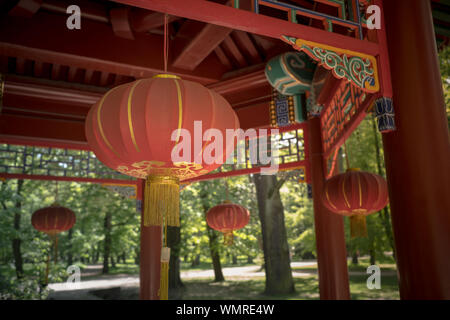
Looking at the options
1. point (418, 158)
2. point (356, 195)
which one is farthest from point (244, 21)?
point (356, 195)

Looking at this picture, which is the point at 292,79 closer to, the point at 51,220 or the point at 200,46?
the point at 200,46

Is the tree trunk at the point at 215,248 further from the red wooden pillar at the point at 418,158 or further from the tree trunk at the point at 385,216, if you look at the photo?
the red wooden pillar at the point at 418,158

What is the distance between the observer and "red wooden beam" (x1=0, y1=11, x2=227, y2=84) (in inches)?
149

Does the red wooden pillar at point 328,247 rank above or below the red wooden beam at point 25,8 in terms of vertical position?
below

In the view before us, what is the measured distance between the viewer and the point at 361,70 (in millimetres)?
2689

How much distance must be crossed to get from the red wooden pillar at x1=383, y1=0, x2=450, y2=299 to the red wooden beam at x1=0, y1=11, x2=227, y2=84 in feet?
9.30

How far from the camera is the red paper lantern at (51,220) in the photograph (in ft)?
23.2

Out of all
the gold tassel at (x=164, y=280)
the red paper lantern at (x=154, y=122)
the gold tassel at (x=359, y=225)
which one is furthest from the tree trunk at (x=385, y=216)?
the red paper lantern at (x=154, y=122)

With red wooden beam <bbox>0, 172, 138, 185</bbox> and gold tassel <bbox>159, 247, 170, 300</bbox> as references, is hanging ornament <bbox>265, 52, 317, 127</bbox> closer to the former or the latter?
gold tassel <bbox>159, 247, 170, 300</bbox>

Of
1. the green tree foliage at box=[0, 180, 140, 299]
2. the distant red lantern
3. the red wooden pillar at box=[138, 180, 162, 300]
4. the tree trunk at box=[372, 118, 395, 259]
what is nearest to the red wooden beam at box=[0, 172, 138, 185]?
the red wooden pillar at box=[138, 180, 162, 300]

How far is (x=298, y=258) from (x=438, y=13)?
71.1 ft

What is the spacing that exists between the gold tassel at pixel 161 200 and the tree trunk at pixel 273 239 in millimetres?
9317

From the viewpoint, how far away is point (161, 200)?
2414 millimetres
